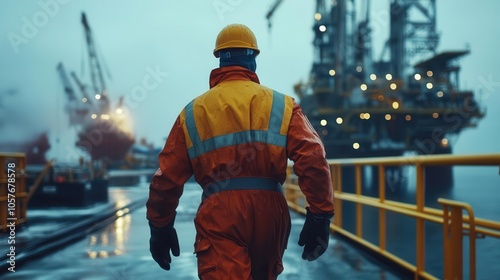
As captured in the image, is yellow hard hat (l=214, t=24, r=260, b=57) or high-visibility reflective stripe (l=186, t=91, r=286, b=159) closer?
high-visibility reflective stripe (l=186, t=91, r=286, b=159)

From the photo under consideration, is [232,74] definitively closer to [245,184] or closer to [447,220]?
[245,184]

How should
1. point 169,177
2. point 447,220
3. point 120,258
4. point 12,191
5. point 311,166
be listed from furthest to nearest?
point 12,191 → point 120,258 → point 447,220 → point 169,177 → point 311,166

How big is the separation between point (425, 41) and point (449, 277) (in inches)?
2316

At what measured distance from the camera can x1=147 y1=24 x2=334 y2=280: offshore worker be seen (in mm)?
2477

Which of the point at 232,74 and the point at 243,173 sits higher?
the point at 232,74

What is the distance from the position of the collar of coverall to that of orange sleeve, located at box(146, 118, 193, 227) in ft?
1.05

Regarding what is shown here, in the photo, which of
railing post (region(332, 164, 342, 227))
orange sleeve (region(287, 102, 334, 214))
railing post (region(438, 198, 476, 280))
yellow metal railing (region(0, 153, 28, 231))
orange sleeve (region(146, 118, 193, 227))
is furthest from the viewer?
railing post (region(332, 164, 342, 227))

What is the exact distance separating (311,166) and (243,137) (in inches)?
13.8

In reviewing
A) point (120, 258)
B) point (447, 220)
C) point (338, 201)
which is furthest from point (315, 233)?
point (338, 201)

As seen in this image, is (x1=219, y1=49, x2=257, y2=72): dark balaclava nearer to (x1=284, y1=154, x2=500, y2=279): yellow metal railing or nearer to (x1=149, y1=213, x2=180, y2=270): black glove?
(x1=149, y1=213, x2=180, y2=270): black glove

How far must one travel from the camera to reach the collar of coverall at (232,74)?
274 cm

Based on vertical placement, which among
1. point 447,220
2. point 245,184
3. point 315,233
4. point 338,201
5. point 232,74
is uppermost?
point 232,74

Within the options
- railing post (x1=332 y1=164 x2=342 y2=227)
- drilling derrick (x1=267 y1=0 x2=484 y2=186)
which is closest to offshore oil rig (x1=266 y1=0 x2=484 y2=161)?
drilling derrick (x1=267 y1=0 x2=484 y2=186)

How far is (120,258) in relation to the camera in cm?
648
